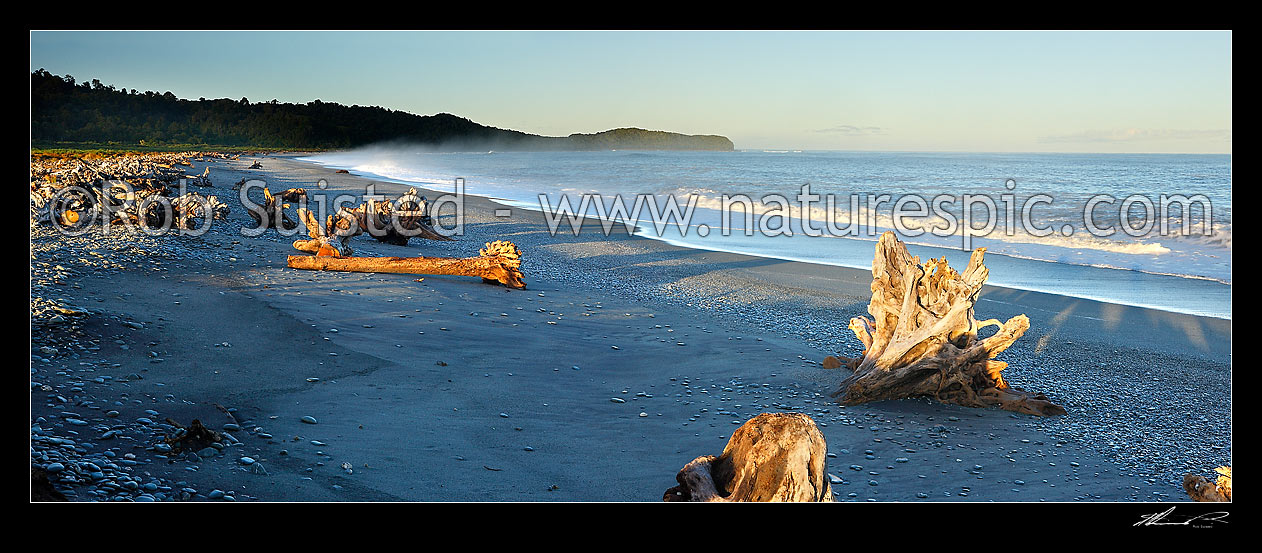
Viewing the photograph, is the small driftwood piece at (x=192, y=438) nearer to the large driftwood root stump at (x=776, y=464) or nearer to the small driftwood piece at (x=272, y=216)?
the large driftwood root stump at (x=776, y=464)

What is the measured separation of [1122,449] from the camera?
4.45m

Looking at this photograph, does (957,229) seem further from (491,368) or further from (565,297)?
(491,368)

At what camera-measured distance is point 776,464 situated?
96.1 inches

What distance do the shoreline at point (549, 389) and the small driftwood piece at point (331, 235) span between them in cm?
52

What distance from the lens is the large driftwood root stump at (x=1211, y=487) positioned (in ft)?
10.8

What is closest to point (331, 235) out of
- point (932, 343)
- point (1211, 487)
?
point (932, 343)

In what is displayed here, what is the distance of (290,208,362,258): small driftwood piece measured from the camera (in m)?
8.76

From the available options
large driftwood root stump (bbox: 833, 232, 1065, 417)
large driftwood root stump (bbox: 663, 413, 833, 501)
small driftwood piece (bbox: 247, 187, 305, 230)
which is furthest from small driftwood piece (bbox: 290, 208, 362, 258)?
large driftwood root stump (bbox: 663, 413, 833, 501)

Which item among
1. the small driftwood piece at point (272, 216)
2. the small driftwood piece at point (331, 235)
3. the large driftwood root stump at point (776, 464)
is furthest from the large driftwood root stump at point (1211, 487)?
the small driftwood piece at point (272, 216)
